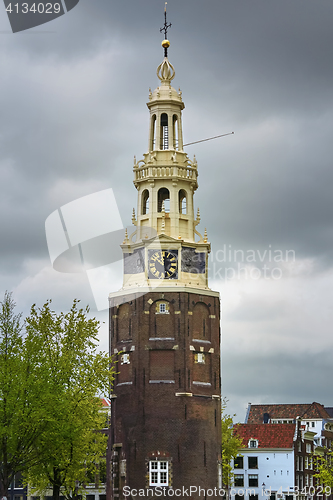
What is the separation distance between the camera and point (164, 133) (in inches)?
2670

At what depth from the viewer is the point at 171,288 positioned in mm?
60938

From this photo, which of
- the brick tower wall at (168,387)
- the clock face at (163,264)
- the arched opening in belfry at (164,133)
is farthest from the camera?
the arched opening in belfry at (164,133)

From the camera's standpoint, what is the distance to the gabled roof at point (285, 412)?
10851cm

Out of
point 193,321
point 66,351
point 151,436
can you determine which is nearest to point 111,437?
point 151,436

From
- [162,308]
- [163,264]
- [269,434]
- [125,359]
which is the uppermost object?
[163,264]

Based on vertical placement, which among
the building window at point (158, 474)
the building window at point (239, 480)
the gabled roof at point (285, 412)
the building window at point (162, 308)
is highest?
the building window at point (162, 308)

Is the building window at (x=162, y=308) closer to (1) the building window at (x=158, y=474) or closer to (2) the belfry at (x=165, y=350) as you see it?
(2) the belfry at (x=165, y=350)

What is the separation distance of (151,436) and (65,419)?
13.6 meters

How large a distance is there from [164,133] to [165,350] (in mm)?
18475

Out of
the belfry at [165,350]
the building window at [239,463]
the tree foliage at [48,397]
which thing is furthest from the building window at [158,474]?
the building window at [239,463]

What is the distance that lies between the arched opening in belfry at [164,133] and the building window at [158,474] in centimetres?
2517

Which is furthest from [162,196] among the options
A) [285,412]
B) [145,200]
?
[285,412]

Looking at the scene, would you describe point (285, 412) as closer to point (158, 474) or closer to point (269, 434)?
point (269, 434)

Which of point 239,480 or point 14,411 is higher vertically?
point 14,411
